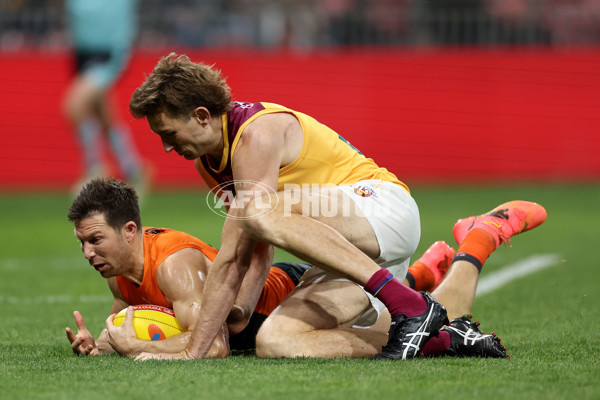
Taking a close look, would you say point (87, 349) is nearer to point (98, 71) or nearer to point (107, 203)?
point (107, 203)

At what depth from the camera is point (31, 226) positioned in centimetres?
1177

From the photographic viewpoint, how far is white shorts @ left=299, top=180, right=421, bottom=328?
4.70m

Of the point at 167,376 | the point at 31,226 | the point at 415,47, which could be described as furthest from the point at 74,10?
the point at 167,376

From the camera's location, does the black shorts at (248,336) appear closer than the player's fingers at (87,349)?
No

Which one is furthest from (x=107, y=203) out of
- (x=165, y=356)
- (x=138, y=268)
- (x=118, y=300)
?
(x=165, y=356)

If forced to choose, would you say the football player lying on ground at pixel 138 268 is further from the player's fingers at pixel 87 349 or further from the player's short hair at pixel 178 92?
the player's short hair at pixel 178 92

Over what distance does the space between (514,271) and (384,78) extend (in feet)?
29.2

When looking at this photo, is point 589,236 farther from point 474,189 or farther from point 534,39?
point 534,39

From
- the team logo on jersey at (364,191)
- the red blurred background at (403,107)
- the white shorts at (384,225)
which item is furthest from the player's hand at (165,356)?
the red blurred background at (403,107)

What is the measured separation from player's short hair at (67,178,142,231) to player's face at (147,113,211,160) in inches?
17.0

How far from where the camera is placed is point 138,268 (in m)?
4.80

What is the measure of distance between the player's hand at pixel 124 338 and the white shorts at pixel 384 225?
93 centimetres

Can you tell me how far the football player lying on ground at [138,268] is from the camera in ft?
15.0

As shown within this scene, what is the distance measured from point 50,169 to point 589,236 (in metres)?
9.64
